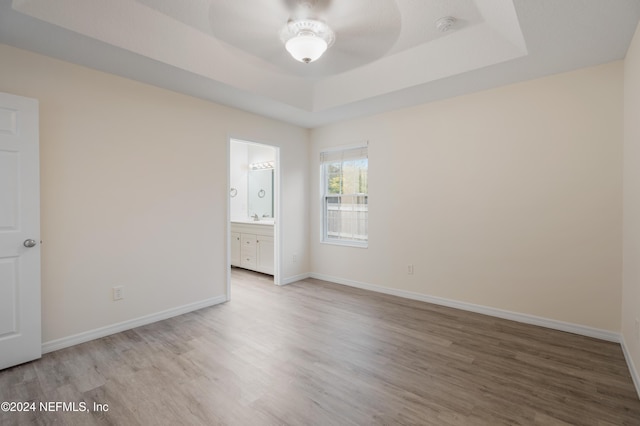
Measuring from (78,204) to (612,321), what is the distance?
499cm

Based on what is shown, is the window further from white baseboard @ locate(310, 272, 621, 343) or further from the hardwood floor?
the hardwood floor

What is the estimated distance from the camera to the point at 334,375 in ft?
7.58

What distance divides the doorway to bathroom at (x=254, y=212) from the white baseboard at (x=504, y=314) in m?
1.41

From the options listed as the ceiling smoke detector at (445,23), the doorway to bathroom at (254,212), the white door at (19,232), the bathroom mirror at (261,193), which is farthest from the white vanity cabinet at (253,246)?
the ceiling smoke detector at (445,23)

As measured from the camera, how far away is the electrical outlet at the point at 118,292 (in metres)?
3.04

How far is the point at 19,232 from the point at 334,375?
268cm

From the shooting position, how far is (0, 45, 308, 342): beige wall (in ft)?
8.77

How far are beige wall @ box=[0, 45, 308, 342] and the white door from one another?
155mm

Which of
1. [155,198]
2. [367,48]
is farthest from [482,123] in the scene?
[155,198]

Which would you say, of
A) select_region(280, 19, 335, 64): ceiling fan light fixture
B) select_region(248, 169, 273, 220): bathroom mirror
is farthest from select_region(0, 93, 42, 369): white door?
select_region(248, 169, 273, 220): bathroom mirror

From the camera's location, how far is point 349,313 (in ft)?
11.8

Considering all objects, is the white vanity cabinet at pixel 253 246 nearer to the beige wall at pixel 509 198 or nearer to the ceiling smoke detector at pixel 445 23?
the beige wall at pixel 509 198

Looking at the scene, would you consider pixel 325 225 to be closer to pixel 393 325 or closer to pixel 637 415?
pixel 393 325

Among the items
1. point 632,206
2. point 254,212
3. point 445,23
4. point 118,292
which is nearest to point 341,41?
point 445,23
